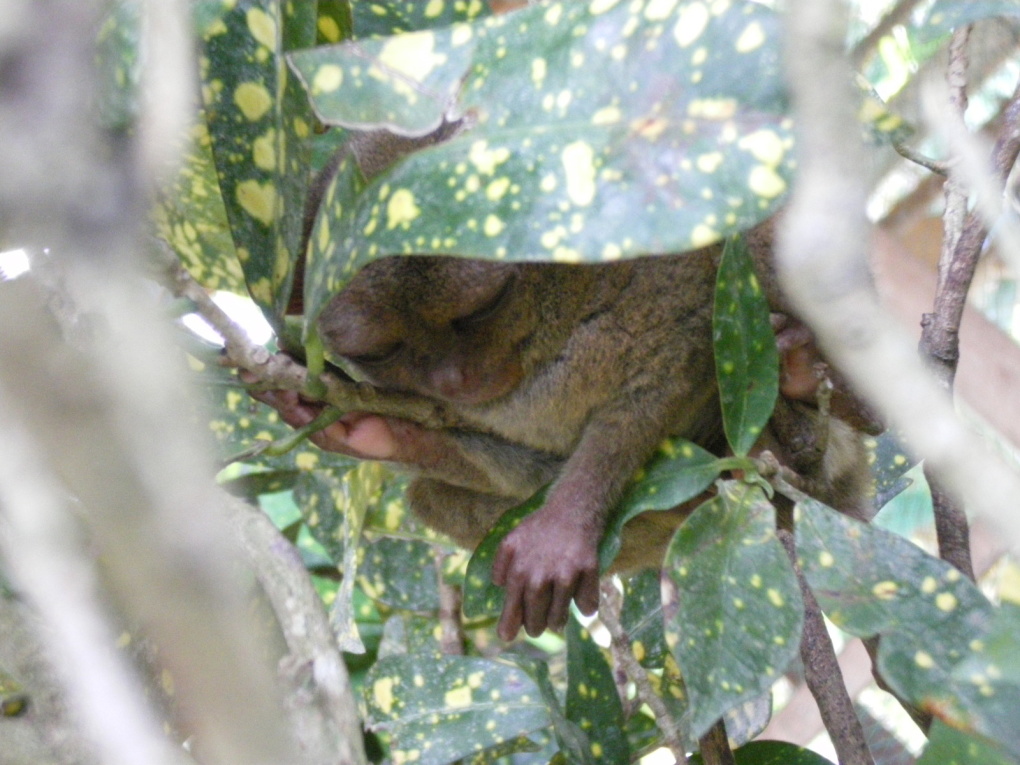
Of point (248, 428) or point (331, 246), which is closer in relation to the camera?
point (331, 246)

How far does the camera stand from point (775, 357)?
49.1 inches

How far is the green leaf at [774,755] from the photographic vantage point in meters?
1.47

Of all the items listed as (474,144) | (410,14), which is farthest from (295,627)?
(410,14)

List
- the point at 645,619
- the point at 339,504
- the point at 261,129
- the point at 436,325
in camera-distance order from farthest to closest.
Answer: the point at 339,504 → the point at 645,619 → the point at 436,325 → the point at 261,129

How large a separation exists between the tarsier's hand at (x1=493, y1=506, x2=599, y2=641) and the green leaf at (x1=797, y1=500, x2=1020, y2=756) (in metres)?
0.37

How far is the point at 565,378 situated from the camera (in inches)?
67.1

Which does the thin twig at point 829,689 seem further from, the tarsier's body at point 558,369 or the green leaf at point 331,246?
the green leaf at point 331,246

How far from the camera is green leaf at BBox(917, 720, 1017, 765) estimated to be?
93cm

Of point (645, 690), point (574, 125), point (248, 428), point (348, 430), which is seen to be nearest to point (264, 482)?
point (248, 428)

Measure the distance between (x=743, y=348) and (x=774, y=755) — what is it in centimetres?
65

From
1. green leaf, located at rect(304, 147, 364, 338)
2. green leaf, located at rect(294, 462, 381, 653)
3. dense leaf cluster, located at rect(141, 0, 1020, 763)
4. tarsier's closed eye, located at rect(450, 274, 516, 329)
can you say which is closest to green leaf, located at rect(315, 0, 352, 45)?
dense leaf cluster, located at rect(141, 0, 1020, 763)

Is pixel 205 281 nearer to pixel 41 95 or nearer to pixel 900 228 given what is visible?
pixel 41 95

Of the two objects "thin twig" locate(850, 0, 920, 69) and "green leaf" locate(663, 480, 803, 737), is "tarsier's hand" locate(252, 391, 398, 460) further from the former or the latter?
"thin twig" locate(850, 0, 920, 69)

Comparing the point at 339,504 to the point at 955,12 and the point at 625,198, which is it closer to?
the point at 625,198
